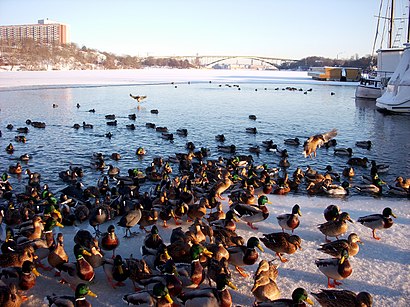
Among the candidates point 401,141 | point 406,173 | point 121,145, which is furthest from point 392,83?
point 121,145

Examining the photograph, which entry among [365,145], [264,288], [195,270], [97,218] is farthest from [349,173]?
[195,270]

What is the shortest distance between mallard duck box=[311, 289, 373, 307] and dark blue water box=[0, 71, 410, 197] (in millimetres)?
9191

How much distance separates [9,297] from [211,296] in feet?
8.99

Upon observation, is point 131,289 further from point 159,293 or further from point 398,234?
point 398,234

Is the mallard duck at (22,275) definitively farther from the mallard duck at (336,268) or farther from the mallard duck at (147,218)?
the mallard duck at (336,268)

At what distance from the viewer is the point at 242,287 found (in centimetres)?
637

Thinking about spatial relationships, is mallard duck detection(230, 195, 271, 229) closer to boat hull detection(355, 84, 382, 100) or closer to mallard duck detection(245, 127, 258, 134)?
mallard duck detection(245, 127, 258, 134)

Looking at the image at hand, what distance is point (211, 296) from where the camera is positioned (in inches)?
216

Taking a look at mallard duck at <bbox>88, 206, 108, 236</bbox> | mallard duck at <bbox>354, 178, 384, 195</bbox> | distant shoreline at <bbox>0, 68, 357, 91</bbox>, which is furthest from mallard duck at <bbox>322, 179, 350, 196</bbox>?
distant shoreline at <bbox>0, 68, 357, 91</bbox>

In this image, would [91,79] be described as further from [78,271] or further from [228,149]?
[78,271]

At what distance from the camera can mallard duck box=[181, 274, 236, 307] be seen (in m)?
5.44

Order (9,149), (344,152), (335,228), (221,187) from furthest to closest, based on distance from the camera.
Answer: (344,152) → (9,149) → (221,187) → (335,228)

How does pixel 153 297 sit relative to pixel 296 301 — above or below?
below

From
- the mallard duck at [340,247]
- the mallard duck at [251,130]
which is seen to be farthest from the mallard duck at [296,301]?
the mallard duck at [251,130]
